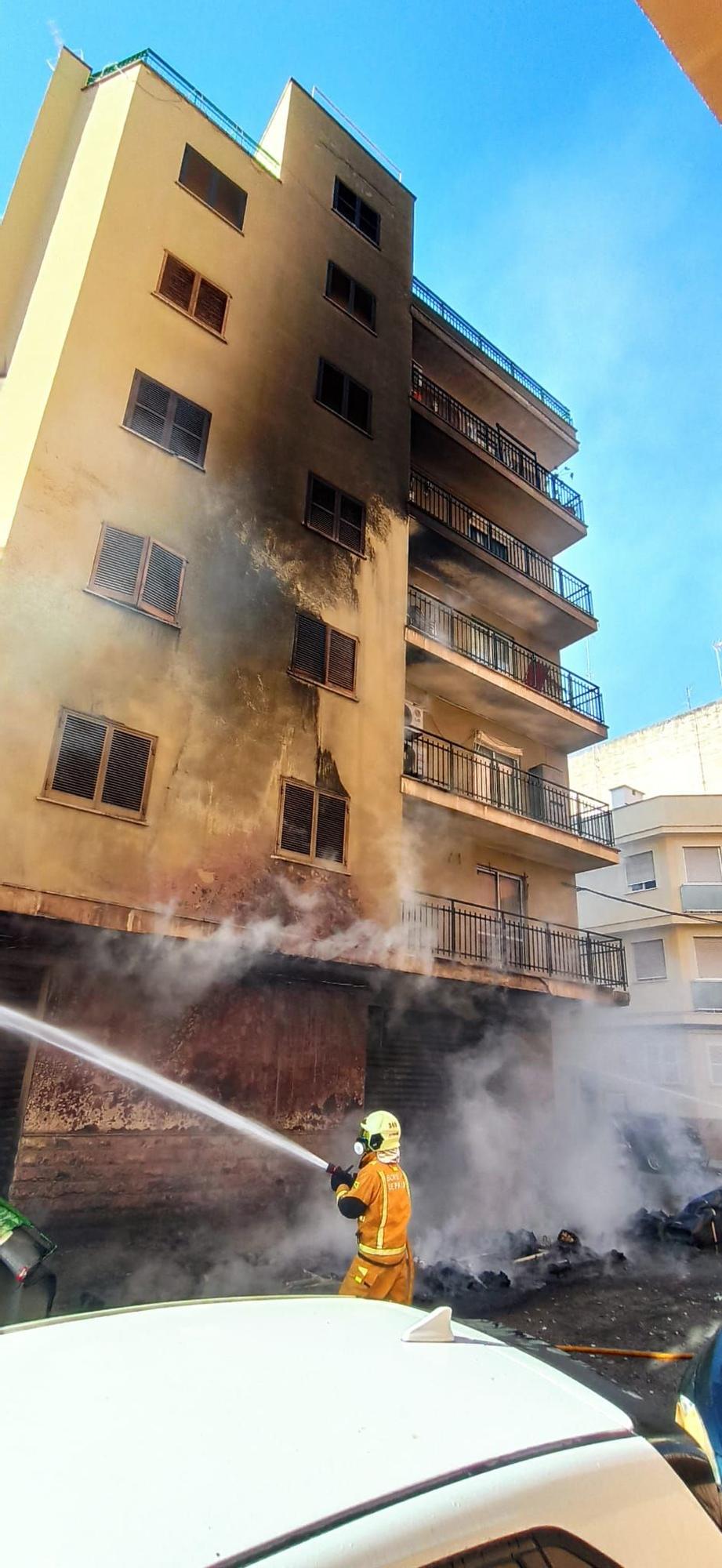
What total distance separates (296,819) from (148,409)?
248 inches

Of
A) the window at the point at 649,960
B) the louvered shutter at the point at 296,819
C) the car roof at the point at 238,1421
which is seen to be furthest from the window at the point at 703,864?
the car roof at the point at 238,1421

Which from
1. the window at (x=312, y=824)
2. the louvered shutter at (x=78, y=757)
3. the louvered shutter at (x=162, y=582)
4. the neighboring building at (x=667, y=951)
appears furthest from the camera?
the neighboring building at (x=667, y=951)

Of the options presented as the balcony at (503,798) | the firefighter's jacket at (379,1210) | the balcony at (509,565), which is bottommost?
the firefighter's jacket at (379,1210)

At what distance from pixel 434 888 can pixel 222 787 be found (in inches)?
195

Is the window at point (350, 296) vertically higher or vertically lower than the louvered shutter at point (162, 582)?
higher

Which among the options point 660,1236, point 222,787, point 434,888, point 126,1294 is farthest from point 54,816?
point 660,1236

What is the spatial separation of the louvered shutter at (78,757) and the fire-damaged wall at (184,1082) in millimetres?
2110

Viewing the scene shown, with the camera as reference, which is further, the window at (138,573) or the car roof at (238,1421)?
the window at (138,573)

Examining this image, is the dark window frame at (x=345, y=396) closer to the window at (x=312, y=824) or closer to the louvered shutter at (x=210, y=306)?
the louvered shutter at (x=210, y=306)

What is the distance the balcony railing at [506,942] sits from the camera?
496 inches

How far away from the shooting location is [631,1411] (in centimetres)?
179

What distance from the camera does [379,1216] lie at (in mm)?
5527

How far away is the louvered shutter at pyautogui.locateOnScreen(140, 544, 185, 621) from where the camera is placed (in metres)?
10.1

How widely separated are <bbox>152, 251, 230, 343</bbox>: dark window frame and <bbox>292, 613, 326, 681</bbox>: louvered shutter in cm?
475
